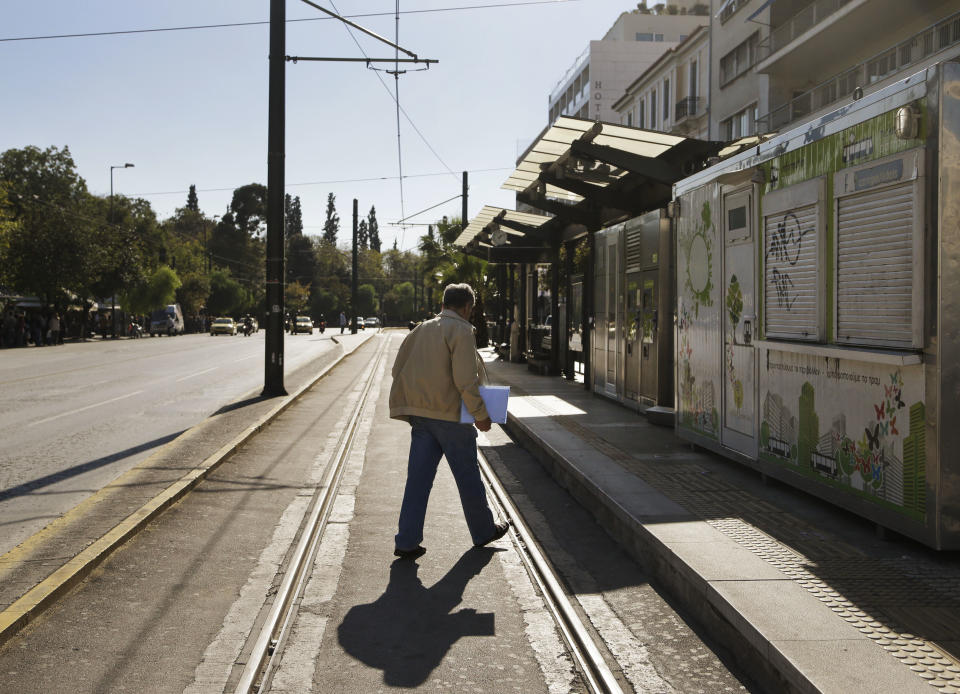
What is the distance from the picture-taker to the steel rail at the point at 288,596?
13.5ft

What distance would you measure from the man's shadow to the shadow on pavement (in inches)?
165

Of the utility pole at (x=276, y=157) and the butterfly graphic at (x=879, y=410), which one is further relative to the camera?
the utility pole at (x=276, y=157)

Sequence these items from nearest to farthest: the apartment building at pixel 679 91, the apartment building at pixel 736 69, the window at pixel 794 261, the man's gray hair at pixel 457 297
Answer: the man's gray hair at pixel 457 297 < the window at pixel 794 261 < the apartment building at pixel 736 69 < the apartment building at pixel 679 91

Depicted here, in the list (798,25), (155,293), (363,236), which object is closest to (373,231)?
(363,236)

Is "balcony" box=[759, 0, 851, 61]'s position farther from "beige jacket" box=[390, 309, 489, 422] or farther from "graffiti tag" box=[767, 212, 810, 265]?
"beige jacket" box=[390, 309, 489, 422]

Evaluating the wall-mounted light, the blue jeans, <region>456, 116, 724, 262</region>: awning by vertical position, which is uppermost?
<region>456, 116, 724, 262</region>: awning

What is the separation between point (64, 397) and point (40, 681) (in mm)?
14182

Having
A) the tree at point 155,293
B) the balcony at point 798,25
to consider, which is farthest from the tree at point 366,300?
the balcony at point 798,25

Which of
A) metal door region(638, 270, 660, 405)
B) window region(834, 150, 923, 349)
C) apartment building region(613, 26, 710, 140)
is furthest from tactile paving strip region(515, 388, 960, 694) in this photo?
apartment building region(613, 26, 710, 140)

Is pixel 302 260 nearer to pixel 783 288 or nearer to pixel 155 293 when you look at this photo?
pixel 155 293

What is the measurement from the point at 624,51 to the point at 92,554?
6264cm

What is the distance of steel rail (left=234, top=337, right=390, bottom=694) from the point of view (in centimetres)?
413

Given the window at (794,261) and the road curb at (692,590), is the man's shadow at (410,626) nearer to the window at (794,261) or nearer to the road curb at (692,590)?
the road curb at (692,590)

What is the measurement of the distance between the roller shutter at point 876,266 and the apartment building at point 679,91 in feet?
114
